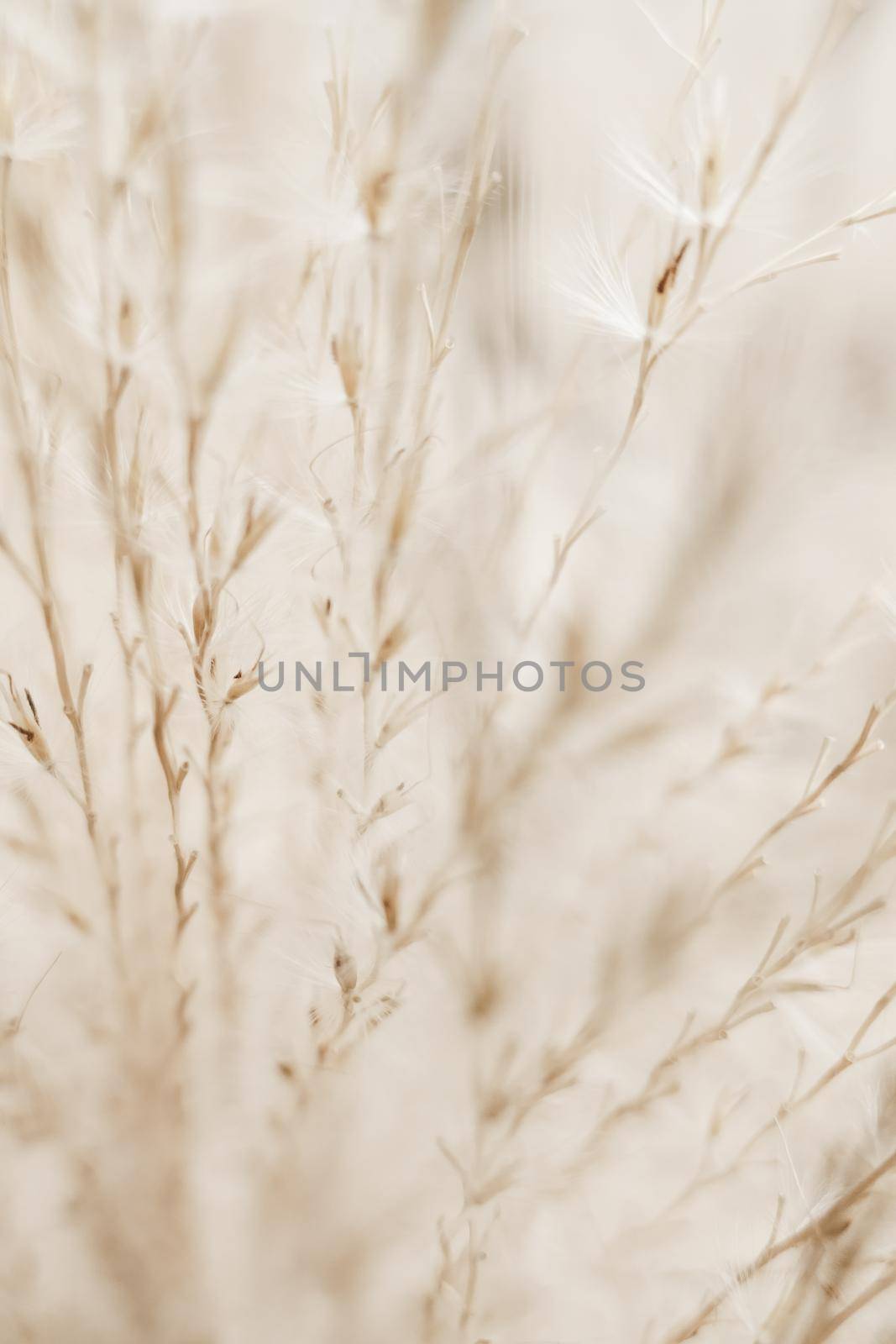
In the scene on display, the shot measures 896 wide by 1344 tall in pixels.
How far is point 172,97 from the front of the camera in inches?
18.5

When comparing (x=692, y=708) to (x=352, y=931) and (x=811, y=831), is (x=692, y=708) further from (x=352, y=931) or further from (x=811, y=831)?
(x=352, y=931)

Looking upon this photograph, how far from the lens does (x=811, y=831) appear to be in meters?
0.64

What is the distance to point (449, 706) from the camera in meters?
0.62

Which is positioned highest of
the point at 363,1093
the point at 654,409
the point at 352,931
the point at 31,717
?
the point at 654,409

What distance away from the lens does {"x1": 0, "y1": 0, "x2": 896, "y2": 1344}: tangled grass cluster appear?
19.4 inches

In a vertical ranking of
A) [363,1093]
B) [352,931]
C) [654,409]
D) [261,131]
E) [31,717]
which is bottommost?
[363,1093]

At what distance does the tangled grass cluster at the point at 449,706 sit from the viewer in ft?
1.62

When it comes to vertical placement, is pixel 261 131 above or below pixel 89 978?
above

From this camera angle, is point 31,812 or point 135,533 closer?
point 135,533

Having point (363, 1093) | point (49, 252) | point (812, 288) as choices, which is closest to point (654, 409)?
point (812, 288)

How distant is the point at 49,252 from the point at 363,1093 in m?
0.51

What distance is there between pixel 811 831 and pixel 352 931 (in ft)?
0.97

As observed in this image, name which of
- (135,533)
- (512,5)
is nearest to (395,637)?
(135,533)

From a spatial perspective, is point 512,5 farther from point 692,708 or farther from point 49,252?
point 692,708
